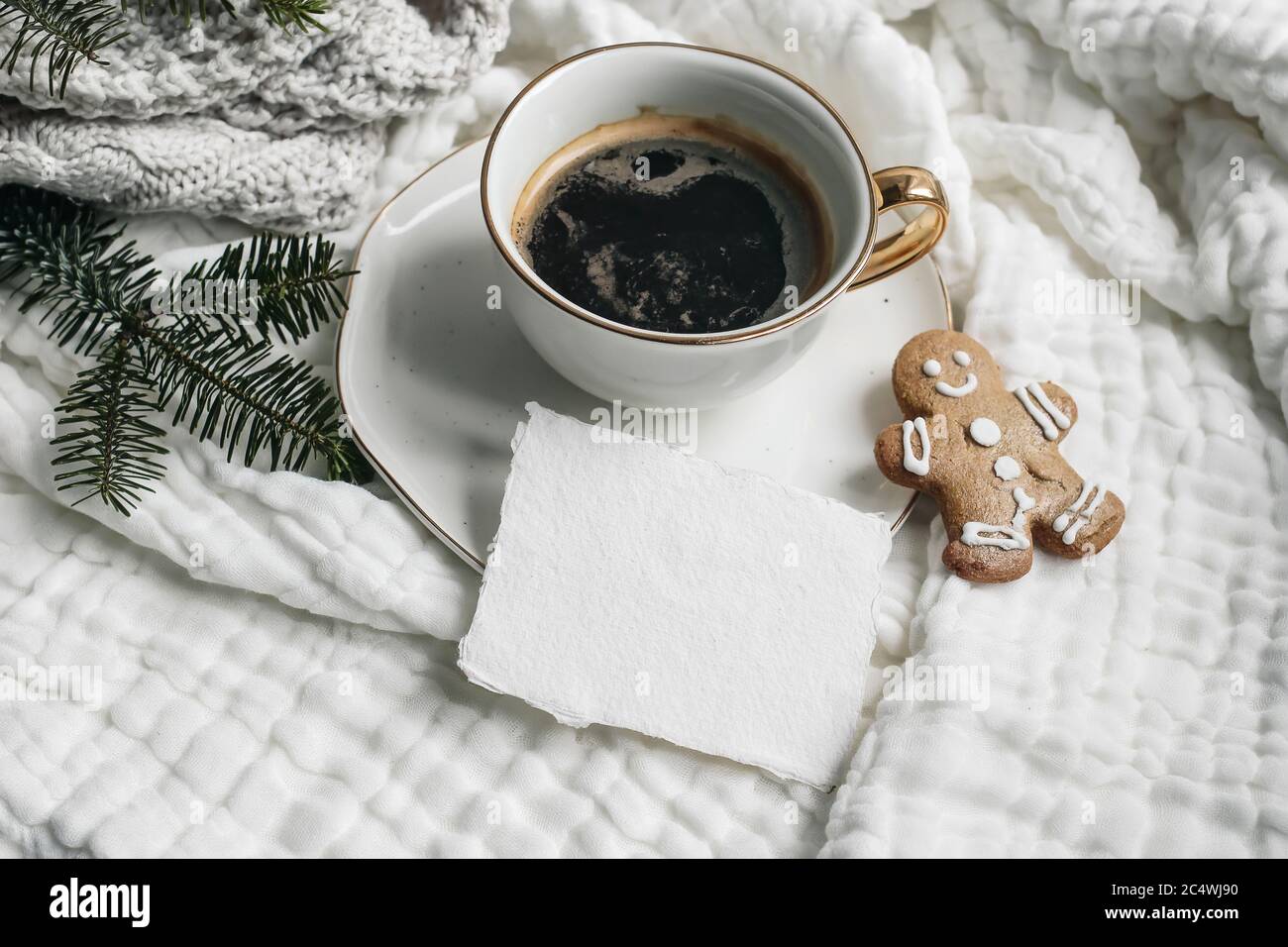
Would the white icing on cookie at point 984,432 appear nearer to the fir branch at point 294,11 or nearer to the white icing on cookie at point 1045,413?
the white icing on cookie at point 1045,413

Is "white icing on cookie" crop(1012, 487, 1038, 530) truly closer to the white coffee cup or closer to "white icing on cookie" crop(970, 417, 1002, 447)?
"white icing on cookie" crop(970, 417, 1002, 447)

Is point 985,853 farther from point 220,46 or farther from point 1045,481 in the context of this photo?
point 220,46

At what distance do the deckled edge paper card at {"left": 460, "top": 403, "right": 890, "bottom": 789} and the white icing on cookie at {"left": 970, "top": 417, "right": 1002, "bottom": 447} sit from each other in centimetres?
9

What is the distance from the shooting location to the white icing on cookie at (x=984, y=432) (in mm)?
744

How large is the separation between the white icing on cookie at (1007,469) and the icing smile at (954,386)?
0.18 feet

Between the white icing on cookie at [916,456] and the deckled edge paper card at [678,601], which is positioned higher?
the white icing on cookie at [916,456]

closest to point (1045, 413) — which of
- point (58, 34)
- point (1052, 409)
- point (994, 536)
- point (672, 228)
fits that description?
Answer: point (1052, 409)

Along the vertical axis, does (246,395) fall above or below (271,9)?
below

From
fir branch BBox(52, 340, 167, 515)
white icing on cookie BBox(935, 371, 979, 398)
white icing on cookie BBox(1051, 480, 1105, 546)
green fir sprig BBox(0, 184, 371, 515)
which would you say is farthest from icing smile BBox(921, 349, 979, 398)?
fir branch BBox(52, 340, 167, 515)

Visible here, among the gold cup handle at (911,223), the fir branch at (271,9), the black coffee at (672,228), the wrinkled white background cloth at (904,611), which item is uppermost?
the fir branch at (271,9)

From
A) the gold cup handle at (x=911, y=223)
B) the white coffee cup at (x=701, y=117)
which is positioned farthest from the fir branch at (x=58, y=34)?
the gold cup handle at (x=911, y=223)

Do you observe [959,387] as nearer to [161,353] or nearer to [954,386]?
[954,386]

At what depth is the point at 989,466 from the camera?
741mm

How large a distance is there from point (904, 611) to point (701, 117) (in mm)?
384
